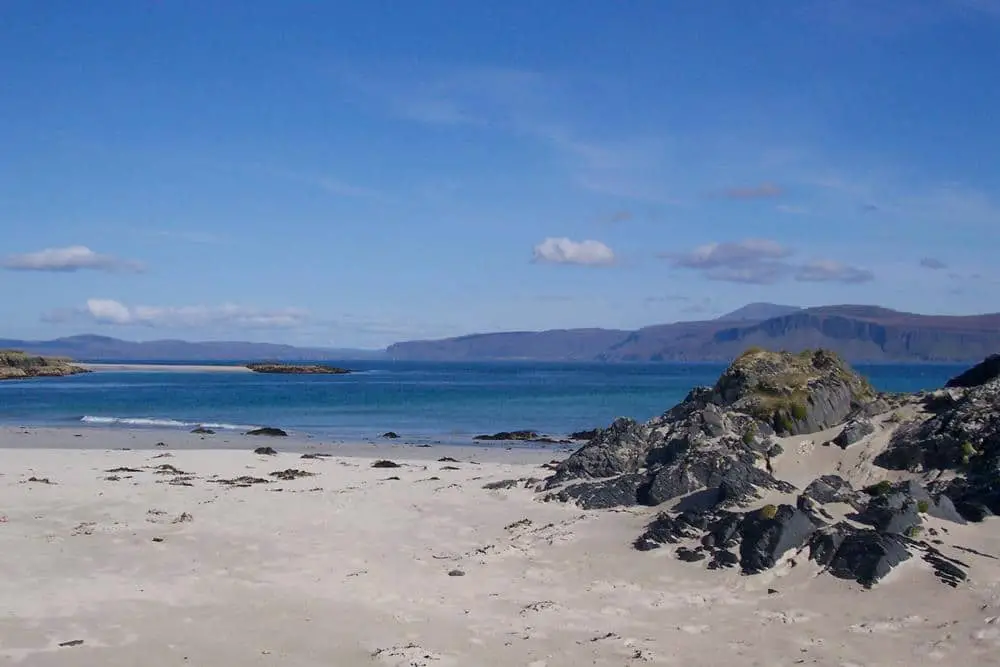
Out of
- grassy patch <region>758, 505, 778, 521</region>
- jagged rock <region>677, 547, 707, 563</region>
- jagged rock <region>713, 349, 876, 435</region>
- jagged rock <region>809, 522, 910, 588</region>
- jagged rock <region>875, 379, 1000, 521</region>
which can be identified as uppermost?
jagged rock <region>713, 349, 876, 435</region>

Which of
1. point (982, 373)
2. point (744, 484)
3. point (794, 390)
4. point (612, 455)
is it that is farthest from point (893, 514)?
point (982, 373)

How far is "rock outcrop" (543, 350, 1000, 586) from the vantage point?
12.2m

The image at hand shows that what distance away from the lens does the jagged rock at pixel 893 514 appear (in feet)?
40.3

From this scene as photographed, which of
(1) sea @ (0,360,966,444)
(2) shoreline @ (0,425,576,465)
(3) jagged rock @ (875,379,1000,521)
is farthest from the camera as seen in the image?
(1) sea @ (0,360,966,444)

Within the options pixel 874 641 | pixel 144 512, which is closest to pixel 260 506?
pixel 144 512

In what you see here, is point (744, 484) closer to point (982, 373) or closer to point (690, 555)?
point (690, 555)

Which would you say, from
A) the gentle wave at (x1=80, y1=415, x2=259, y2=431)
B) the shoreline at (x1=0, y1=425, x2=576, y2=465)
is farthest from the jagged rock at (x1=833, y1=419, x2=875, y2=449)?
the gentle wave at (x1=80, y1=415, x2=259, y2=431)

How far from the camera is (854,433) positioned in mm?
16000

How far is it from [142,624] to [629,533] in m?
7.59

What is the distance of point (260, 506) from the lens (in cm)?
1805

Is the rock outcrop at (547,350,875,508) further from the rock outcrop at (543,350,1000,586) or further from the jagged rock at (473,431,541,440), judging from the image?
the jagged rock at (473,431,541,440)

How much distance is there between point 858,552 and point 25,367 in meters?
138

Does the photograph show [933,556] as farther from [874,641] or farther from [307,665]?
[307,665]

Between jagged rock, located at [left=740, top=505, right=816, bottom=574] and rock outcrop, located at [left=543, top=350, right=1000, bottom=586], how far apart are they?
0.02 m
